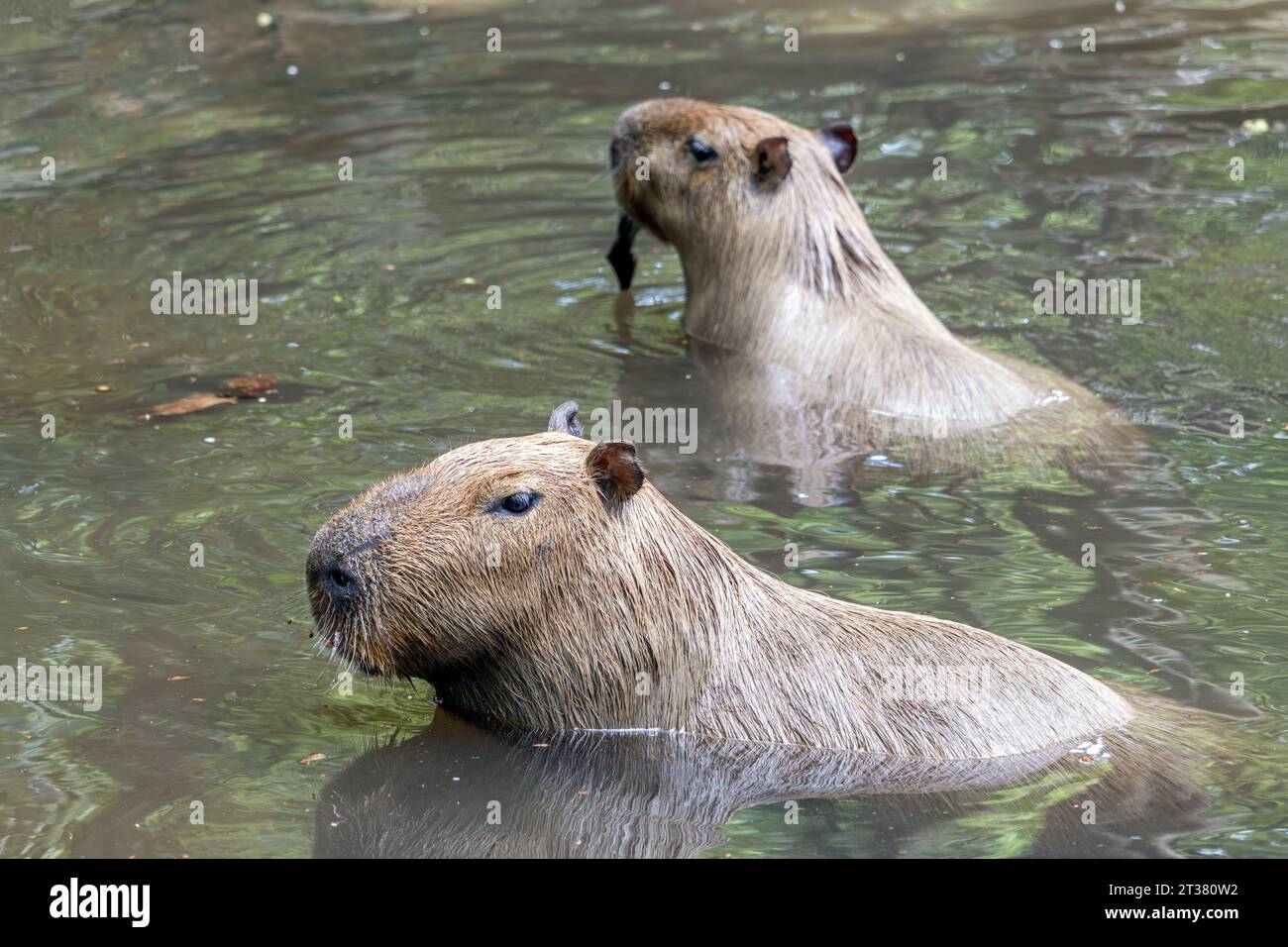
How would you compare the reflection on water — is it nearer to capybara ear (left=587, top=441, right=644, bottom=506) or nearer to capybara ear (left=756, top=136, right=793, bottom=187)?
capybara ear (left=587, top=441, right=644, bottom=506)

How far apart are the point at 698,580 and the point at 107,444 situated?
355cm

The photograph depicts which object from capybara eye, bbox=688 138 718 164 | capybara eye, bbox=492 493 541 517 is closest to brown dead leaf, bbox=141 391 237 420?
capybara eye, bbox=688 138 718 164

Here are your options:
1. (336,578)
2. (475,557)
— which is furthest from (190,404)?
(475,557)

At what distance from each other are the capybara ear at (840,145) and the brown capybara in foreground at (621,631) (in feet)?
12.9

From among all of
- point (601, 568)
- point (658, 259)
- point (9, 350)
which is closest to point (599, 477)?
point (601, 568)

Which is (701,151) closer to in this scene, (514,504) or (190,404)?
(190,404)

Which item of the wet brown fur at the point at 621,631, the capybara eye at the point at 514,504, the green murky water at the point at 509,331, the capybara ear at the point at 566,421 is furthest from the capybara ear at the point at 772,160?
the capybara eye at the point at 514,504

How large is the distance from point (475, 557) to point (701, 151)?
418 cm

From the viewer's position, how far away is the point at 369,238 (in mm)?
10250

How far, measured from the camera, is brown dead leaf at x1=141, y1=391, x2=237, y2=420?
7867 millimetres

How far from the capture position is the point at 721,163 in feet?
28.0

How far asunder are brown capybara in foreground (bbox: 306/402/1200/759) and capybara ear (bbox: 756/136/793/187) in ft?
11.9

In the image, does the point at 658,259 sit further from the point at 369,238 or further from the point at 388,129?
the point at 388,129

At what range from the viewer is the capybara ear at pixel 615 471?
4789 millimetres
